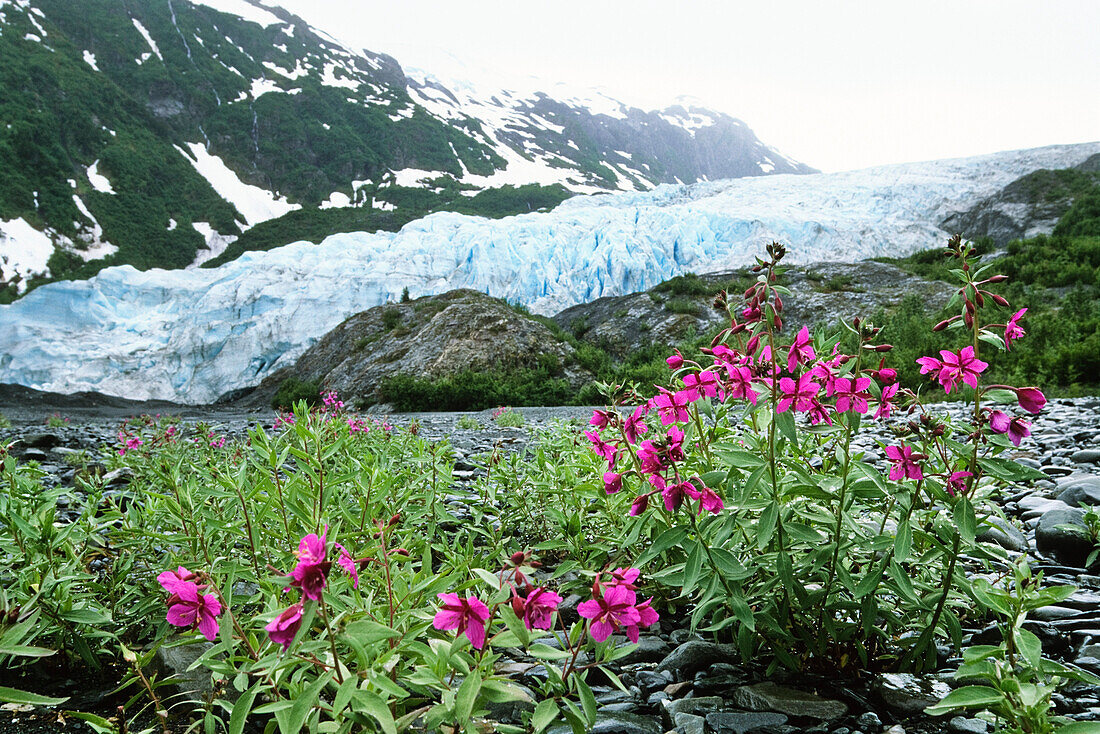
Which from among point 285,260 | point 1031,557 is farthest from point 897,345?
point 285,260

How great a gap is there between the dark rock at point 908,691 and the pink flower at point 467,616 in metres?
1.11

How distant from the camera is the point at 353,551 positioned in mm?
1714

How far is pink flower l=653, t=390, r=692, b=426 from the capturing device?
1.51 meters

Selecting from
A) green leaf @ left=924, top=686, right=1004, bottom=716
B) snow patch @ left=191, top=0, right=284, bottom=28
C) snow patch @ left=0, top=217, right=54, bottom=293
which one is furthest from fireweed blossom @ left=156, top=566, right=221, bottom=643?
snow patch @ left=191, top=0, right=284, bottom=28

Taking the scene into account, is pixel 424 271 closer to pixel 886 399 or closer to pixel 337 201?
pixel 886 399

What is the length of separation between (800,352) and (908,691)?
3.01 ft

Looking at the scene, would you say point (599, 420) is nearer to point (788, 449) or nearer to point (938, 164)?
point (788, 449)

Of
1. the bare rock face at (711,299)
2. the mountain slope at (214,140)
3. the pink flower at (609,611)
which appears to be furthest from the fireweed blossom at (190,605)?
the mountain slope at (214,140)

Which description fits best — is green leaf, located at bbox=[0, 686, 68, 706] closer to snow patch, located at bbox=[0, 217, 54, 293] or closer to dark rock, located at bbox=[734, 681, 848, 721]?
dark rock, located at bbox=[734, 681, 848, 721]

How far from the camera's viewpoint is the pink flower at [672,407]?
151 cm

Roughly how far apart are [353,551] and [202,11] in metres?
80.9

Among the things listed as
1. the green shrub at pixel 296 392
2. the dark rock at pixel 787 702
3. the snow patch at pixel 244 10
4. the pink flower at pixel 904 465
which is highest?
the snow patch at pixel 244 10

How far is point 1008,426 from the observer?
1188mm

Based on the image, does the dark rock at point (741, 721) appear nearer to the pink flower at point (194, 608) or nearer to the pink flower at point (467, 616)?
the pink flower at point (467, 616)
